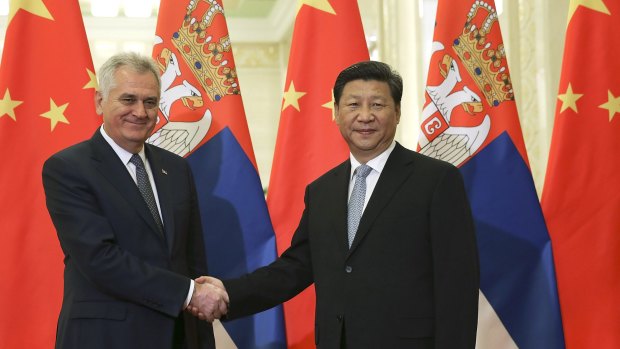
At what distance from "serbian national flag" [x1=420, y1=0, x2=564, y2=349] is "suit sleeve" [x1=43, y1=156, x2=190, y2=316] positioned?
1391mm

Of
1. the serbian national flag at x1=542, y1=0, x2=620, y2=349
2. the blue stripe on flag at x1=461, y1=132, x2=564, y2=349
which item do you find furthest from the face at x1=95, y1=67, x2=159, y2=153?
the serbian national flag at x1=542, y1=0, x2=620, y2=349

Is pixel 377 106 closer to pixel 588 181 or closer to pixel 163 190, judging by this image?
pixel 163 190

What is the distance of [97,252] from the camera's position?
2488 mm

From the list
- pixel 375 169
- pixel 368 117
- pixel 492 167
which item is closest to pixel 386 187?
pixel 375 169

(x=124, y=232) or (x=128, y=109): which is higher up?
(x=128, y=109)

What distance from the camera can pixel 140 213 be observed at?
2564mm

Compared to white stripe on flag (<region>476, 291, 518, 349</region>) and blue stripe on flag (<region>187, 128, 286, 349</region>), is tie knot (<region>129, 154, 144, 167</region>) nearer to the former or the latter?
blue stripe on flag (<region>187, 128, 286, 349</region>)

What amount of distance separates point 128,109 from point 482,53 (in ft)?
5.33

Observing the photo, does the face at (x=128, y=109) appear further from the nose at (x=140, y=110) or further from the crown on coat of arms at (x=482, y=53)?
the crown on coat of arms at (x=482, y=53)

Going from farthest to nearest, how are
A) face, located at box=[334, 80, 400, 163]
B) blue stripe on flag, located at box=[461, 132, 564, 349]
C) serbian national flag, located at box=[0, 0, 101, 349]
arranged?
blue stripe on flag, located at box=[461, 132, 564, 349] → serbian national flag, located at box=[0, 0, 101, 349] → face, located at box=[334, 80, 400, 163]

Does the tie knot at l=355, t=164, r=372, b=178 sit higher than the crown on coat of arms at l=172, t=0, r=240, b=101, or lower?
lower

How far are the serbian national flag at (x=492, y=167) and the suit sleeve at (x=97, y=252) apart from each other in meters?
1.39

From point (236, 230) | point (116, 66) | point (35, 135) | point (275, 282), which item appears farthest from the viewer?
point (236, 230)

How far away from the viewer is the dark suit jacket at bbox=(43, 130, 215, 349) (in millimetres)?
2496
